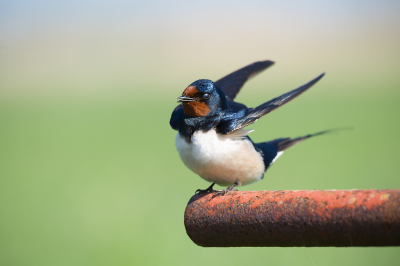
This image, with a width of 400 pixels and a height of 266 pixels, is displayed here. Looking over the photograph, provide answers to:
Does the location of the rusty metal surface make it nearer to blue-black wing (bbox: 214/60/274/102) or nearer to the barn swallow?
the barn swallow

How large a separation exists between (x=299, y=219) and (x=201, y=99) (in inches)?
28.4

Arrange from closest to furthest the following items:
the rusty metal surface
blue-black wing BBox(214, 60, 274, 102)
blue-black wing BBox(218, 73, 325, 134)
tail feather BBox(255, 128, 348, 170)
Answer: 1. the rusty metal surface
2. blue-black wing BBox(218, 73, 325, 134)
3. tail feather BBox(255, 128, 348, 170)
4. blue-black wing BBox(214, 60, 274, 102)

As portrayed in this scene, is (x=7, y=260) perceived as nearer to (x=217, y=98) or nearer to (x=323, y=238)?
(x=217, y=98)

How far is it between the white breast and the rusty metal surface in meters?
0.39

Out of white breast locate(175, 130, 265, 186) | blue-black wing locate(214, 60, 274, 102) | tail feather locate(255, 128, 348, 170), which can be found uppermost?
blue-black wing locate(214, 60, 274, 102)

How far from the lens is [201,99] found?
139 centimetres

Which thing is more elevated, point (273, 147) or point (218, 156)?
point (218, 156)

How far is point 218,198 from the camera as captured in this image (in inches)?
37.2

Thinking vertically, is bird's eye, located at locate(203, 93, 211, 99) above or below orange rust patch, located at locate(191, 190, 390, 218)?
above

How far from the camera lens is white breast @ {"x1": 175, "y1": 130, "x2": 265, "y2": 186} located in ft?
4.42

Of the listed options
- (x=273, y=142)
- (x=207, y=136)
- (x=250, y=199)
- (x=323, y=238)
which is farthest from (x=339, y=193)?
(x=273, y=142)

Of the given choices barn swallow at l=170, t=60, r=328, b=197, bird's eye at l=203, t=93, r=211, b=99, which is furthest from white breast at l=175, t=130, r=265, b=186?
bird's eye at l=203, t=93, r=211, b=99

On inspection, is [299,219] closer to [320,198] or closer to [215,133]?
[320,198]

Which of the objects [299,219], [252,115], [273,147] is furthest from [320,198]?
[273,147]
